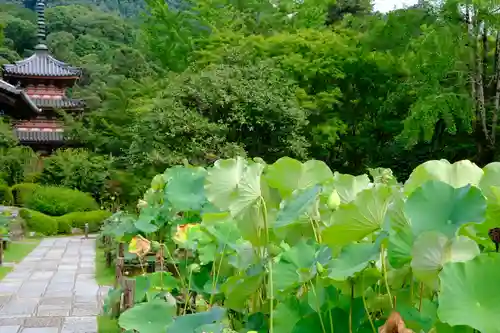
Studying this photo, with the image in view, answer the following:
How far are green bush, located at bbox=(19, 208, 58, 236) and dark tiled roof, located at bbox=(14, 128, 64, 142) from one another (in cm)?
733

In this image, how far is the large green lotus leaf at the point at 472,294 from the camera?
734mm

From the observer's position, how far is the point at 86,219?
1686cm

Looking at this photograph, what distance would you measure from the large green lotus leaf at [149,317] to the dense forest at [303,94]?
A: 9.04 meters

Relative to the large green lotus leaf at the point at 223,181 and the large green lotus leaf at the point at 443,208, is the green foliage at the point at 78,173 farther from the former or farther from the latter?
the large green lotus leaf at the point at 443,208

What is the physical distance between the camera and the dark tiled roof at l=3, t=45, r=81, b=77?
75.0ft

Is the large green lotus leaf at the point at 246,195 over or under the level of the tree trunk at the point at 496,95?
under

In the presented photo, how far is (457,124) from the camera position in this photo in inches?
529

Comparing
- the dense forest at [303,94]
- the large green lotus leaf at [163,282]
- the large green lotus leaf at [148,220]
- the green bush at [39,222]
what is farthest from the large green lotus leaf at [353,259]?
the green bush at [39,222]

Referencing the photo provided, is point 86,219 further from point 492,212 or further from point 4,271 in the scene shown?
point 492,212

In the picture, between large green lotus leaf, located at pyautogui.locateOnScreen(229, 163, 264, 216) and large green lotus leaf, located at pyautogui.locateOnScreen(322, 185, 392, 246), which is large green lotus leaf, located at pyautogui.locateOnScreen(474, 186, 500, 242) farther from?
large green lotus leaf, located at pyautogui.locateOnScreen(229, 163, 264, 216)

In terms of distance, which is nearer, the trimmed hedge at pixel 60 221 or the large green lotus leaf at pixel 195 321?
the large green lotus leaf at pixel 195 321

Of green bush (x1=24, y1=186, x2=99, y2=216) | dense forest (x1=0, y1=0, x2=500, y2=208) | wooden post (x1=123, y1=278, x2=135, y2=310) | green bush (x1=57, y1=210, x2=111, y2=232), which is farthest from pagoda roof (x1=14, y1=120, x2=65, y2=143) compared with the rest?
wooden post (x1=123, y1=278, x2=135, y2=310)

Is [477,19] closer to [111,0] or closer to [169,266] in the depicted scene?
[169,266]

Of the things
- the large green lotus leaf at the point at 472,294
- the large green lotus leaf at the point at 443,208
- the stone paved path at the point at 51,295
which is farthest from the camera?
the stone paved path at the point at 51,295
